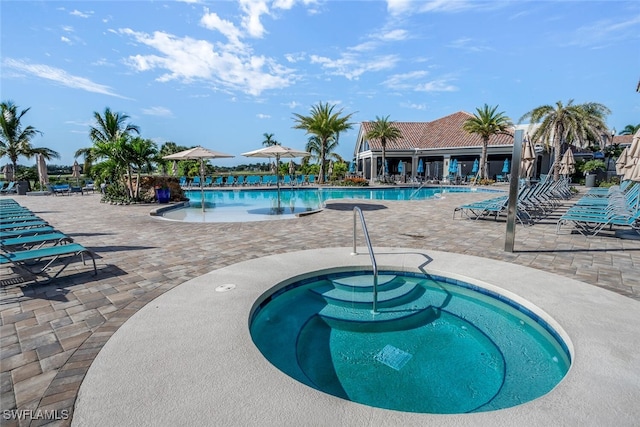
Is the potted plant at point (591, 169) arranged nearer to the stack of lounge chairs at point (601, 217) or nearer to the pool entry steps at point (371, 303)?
the stack of lounge chairs at point (601, 217)

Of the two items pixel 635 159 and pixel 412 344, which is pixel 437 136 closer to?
pixel 635 159

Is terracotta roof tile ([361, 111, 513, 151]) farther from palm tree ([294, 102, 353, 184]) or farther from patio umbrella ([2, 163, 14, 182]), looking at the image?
patio umbrella ([2, 163, 14, 182])

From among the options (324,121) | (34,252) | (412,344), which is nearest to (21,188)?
(324,121)

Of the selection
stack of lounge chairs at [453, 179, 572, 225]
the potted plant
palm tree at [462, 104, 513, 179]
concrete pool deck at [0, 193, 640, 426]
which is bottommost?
concrete pool deck at [0, 193, 640, 426]

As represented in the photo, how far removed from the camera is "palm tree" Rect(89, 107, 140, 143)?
17.5 m

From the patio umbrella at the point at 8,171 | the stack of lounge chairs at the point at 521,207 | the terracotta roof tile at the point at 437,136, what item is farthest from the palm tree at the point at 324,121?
the patio umbrella at the point at 8,171

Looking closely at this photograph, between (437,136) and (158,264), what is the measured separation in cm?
3231

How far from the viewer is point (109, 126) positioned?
1762 centimetres

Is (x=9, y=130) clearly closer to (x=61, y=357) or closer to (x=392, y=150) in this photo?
(x=61, y=357)

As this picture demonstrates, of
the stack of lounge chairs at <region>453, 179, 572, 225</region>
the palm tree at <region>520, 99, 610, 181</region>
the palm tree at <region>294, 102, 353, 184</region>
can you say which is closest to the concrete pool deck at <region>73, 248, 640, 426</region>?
the stack of lounge chairs at <region>453, 179, 572, 225</region>

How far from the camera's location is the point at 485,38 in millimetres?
10414

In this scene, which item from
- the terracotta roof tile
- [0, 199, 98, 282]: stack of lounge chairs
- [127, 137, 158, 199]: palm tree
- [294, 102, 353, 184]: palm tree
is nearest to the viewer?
[0, 199, 98, 282]: stack of lounge chairs

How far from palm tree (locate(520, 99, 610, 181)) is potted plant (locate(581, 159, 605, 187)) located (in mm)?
2496

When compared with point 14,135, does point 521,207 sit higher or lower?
lower
